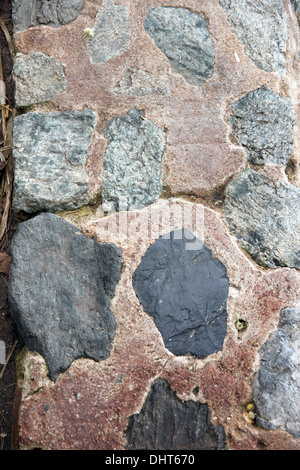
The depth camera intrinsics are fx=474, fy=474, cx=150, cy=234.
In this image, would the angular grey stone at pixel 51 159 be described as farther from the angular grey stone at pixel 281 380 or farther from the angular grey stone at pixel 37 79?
the angular grey stone at pixel 281 380

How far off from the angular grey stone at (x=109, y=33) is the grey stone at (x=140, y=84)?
0.38 feet

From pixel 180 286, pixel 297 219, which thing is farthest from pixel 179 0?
pixel 180 286

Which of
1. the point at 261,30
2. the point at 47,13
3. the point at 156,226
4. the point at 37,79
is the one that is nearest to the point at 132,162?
the point at 156,226

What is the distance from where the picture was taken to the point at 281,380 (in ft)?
5.51

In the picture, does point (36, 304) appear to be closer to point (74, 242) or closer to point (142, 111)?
point (74, 242)

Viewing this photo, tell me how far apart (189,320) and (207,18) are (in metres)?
1.35

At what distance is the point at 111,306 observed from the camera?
66.4 inches

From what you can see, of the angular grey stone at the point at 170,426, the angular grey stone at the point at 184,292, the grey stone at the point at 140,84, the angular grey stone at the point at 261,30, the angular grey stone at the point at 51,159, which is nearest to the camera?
the angular grey stone at the point at 170,426

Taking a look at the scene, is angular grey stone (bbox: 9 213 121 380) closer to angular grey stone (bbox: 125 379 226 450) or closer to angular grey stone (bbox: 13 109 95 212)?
angular grey stone (bbox: 13 109 95 212)

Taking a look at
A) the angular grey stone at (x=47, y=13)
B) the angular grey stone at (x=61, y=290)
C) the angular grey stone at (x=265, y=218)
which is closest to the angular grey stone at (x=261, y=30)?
the angular grey stone at (x=265, y=218)

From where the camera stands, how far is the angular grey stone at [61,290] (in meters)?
1.64

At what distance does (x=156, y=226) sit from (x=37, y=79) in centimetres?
83

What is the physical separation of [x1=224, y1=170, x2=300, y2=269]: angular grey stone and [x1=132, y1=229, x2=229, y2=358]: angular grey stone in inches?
7.6

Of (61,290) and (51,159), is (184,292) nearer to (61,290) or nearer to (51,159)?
(61,290)
